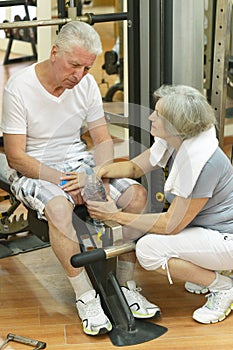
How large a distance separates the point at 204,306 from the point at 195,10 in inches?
49.3

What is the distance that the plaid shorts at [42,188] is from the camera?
300 centimetres

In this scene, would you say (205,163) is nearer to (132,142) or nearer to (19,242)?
(132,142)

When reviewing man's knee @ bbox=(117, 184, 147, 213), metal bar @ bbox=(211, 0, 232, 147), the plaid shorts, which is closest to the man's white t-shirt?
the plaid shorts

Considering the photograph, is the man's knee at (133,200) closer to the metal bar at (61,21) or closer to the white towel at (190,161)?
the white towel at (190,161)

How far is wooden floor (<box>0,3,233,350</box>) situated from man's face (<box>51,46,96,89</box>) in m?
0.92

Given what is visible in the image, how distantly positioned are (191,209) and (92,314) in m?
0.57

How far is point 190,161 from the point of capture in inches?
111

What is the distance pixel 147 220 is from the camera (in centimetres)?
294

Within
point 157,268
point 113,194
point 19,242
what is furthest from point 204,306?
point 19,242

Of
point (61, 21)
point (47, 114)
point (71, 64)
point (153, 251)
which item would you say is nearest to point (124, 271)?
point (153, 251)

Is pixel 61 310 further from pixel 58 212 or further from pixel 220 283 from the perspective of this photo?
pixel 220 283

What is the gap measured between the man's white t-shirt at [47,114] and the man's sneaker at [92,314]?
609mm

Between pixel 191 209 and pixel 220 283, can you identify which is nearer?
pixel 191 209

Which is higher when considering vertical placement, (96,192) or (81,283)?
(96,192)
